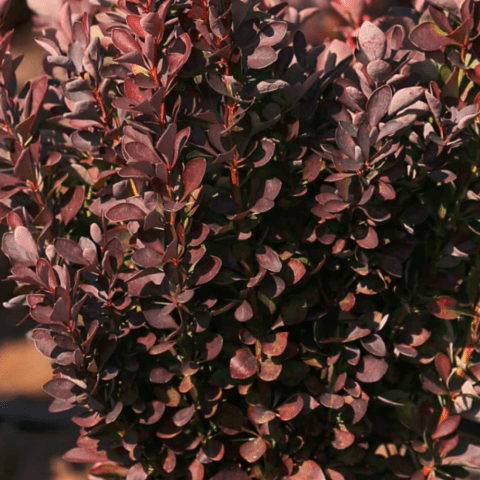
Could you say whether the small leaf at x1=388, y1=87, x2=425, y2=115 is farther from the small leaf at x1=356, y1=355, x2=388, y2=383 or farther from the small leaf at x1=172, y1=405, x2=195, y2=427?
the small leaf at x1=172, y1=405, x2=195, y2=427

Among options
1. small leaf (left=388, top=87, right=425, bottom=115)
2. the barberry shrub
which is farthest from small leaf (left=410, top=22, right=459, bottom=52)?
small leaf (left=388, top=87, right=425, bottom=115)

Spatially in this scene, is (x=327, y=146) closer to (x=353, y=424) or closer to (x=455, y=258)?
(x=455, y=258)

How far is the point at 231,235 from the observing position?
1038 mm

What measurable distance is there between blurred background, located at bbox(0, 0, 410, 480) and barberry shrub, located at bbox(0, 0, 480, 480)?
496 mm

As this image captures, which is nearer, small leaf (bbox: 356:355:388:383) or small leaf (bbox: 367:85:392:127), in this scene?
small leaf (bbox: 367:85:392:127)

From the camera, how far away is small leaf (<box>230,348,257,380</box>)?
107cm

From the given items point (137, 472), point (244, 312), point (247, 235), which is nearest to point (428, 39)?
point (247, 235)

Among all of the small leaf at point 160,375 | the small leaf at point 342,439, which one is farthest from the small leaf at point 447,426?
the small leaf at point 160,375

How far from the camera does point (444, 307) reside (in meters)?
1.14

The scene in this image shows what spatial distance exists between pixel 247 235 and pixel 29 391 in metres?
1.90

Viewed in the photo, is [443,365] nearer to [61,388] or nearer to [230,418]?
[230,418]

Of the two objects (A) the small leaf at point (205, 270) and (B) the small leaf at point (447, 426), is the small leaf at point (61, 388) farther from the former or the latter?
(B) the small leaf at point (447, 426)

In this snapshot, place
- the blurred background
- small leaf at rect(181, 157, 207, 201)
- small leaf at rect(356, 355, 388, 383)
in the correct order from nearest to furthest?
1. small leaf at rect(181, 157, 207, 201)
2. small leaf at rect(356, 355, 388, 383)
3. the blurred background

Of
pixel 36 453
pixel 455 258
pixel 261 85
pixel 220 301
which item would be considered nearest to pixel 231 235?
pixel 220 301
